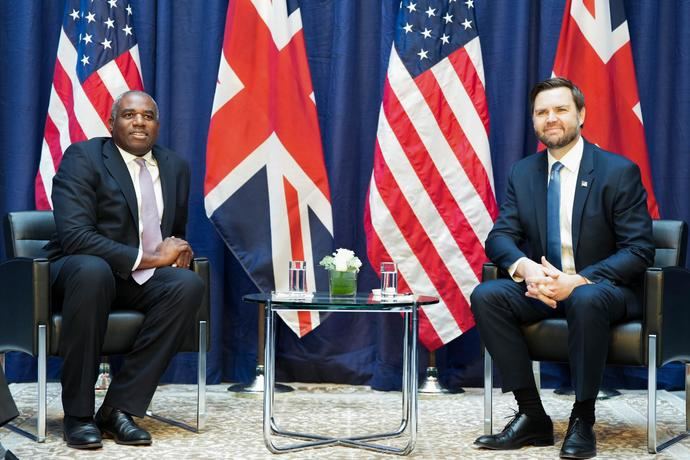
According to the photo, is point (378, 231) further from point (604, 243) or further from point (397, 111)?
point (604, 243)

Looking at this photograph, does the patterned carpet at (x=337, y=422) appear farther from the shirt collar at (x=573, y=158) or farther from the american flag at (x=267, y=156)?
the shirt collar at (x=573, y=158)

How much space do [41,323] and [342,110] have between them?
2163 millimetres

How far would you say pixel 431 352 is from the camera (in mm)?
4695

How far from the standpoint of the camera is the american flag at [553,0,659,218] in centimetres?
460

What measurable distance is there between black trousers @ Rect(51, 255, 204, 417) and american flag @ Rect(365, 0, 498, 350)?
1.33 metres

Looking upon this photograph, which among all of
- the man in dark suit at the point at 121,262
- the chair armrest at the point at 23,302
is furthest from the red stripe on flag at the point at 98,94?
the chair armrest at the point at 23,302

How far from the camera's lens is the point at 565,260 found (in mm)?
3648

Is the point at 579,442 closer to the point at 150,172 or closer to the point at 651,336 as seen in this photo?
the point at 651,336

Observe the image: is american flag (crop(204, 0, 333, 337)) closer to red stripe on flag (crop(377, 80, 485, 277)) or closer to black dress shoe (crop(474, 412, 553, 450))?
red stripe on flag (crop(377, 80, 485, 277))

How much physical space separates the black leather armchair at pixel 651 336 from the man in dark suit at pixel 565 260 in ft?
0.21

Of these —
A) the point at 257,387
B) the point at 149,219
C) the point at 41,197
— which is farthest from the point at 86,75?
the point at 257,387

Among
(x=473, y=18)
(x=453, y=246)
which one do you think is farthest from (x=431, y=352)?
(x=473, y=18)

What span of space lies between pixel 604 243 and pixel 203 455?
5.68 ft

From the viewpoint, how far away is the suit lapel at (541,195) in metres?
3.67
